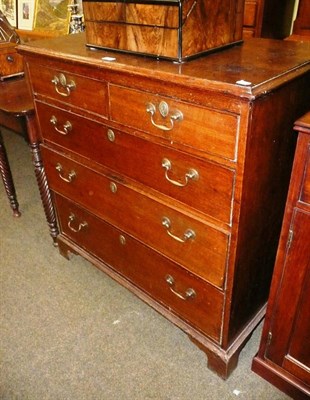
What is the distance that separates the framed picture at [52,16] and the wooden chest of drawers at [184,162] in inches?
50.1

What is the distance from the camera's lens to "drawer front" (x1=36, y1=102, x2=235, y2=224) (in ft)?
3.34

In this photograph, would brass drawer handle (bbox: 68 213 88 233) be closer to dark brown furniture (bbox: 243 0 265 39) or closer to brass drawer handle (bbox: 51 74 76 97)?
brass drawer handle (bbox: 51 74 76 97)

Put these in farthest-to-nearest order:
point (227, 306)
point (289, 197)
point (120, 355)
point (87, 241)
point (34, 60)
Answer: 1. point (87, 241)
2. point (120, 355)
3. point (34, 60)
4. point (227, 306)
5. point (289, 197)

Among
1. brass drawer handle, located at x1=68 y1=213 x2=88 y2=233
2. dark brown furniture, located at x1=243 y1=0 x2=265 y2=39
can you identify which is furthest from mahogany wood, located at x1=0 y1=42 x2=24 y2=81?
dark brown furniture, located at x1=243 y1=0 x2=265 y2=39

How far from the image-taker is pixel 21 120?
182cm

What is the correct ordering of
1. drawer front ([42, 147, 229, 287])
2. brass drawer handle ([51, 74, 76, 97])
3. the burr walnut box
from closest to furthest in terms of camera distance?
1. the burr walnut box
2. drawer front ([42, 147, 229, 287])
3. brass drawer handle ([51, 74, 76, 97])

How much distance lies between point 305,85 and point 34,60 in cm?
97

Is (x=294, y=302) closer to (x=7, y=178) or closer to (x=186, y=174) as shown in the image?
(x=186, y=174)

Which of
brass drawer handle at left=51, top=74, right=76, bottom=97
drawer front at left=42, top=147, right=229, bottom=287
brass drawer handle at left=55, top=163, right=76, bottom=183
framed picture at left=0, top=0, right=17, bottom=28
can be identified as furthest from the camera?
framed picture at left=0, top=0, right=17, bottom=28

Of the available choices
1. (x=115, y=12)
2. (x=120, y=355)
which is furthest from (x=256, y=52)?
(x=120, y=355)

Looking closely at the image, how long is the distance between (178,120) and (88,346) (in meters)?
1.06

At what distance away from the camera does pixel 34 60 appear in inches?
53.5

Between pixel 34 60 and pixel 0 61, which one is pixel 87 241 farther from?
pixel 0 61

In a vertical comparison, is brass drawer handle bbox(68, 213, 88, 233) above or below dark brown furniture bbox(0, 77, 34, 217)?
below
